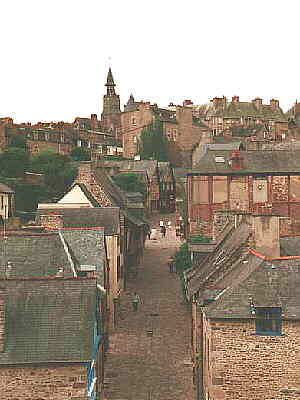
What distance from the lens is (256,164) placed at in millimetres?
44219

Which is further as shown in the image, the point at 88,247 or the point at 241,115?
the point at 241,115

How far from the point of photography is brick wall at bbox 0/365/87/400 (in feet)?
55.1

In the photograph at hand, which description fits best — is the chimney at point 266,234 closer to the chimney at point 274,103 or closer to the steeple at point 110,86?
the chimney at point 274,103

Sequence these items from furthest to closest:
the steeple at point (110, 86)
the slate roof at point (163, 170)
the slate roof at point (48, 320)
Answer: the steeple at point (110, 86), the slate roof at point (163, 170), the slate roof at point (48, 320)

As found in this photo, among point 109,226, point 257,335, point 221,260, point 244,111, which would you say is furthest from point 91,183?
point 244,111

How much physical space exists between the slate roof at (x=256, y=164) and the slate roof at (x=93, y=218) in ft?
32.8

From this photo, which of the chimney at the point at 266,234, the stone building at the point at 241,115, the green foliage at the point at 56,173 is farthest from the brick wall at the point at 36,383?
the stone building at the point at 241,115

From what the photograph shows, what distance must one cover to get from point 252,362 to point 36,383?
5.30m

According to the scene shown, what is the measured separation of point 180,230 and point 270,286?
131 ft

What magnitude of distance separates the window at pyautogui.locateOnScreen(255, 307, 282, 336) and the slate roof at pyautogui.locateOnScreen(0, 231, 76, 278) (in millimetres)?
7303

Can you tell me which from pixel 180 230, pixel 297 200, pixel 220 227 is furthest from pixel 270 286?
Answer: pixel 180 230

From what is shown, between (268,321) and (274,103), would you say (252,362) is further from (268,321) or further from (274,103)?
(274,103)

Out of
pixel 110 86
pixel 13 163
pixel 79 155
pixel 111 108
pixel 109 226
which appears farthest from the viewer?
pixel 110 86

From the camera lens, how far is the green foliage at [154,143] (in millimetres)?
87438
